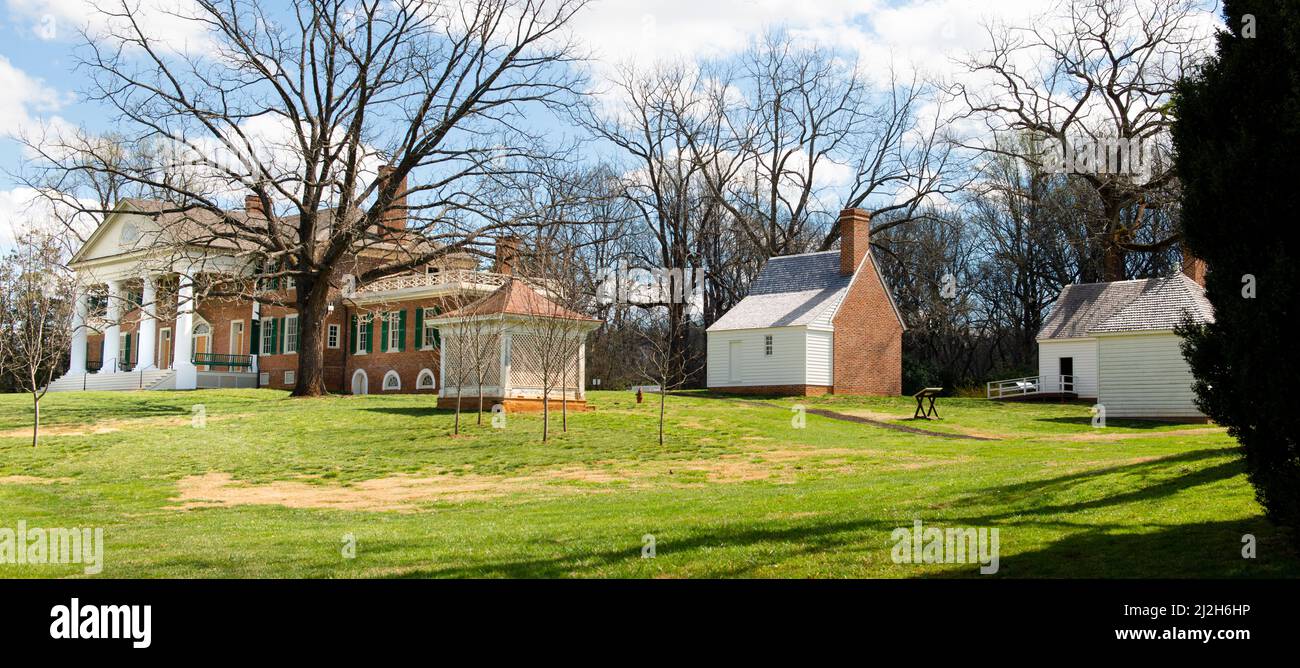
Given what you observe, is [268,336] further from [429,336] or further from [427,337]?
[429,336]

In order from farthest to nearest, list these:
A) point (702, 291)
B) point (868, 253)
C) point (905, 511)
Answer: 1. point (702, 291)
2. point (868, 253)
3. point (905, 511)

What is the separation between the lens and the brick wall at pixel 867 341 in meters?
40.5

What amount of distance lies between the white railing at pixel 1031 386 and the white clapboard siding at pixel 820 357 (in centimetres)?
673

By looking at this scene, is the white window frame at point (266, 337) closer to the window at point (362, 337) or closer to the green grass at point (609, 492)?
the window at point (362, 337)

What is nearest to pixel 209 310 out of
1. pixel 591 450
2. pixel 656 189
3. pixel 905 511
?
pixel 656 189

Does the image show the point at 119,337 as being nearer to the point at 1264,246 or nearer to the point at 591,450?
the point at 591,450

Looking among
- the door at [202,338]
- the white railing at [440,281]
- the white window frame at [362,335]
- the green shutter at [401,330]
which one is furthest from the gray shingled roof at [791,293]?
the door at [202,338]

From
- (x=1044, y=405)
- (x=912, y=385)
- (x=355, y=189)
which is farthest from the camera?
(x=912, y=385)

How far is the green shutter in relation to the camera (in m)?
41.5

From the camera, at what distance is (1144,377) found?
30109 millimetres

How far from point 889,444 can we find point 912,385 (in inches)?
961

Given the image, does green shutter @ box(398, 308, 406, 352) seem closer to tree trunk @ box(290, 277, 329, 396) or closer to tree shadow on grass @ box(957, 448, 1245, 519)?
tree trunk @ box(290, 277, 329, 396)

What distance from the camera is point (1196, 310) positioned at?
94.9 feet

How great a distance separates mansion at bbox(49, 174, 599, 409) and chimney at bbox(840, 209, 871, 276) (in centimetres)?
1401
